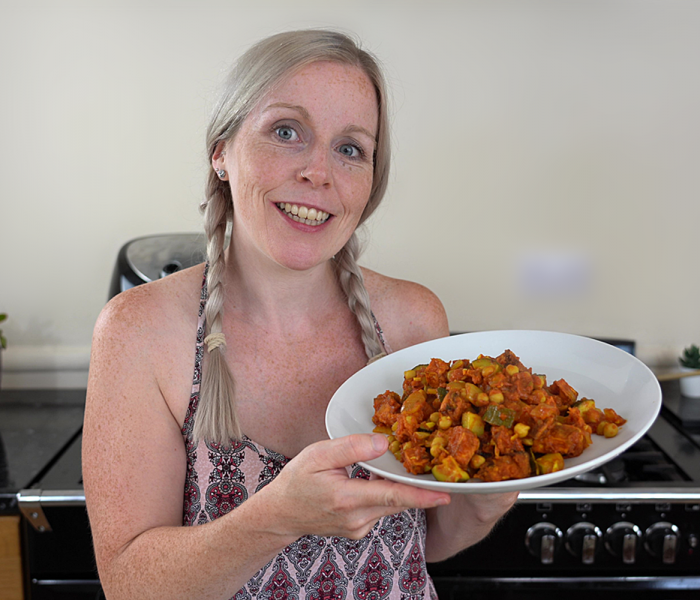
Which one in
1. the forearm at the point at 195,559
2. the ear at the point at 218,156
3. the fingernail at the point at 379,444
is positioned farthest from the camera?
the ear at the point at 218,156

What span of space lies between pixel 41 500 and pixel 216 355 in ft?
2.30

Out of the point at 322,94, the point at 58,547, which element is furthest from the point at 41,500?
the point at 322,94

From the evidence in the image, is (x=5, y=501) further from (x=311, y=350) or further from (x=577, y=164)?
(x=577, y=164)

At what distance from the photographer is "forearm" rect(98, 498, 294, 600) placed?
0.88 m

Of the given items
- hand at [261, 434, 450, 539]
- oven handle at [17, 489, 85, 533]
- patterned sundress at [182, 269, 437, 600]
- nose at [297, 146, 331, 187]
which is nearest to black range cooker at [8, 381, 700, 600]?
oven handle at [17, 489, 85, 533]

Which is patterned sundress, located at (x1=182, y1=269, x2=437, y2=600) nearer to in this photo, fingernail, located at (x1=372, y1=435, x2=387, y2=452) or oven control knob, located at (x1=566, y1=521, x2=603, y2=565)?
fingernail, located at (x1=372, y1=435, x2=387, y2=452)

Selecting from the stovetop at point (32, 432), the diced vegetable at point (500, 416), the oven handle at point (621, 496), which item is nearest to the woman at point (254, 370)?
the diced vegetable at point (500, 416)

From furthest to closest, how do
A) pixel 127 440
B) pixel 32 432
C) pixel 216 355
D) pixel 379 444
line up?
pixel 32 432 < pixel 216 355 < pixel 127 440 < pixel 379 444

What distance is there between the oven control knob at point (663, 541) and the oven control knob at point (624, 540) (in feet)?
0.09

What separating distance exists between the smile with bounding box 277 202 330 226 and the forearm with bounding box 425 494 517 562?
54cm

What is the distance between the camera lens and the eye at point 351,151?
3.56 ft

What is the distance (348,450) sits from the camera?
2.47 ft

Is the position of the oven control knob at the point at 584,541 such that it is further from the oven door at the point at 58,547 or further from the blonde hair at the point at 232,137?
the oven door at the point at 58,547

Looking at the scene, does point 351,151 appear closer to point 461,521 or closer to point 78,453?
point 461,521
